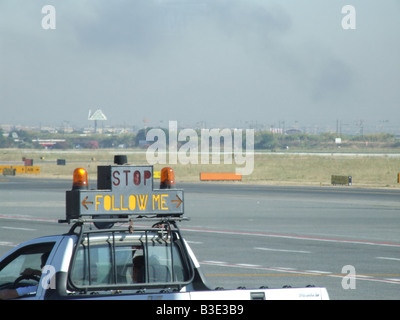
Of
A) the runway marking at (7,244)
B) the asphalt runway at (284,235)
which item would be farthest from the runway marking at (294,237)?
the runway marking at (7,244)

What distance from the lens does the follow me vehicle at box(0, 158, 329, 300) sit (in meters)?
6.49

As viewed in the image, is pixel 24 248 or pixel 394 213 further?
pixel 394 213

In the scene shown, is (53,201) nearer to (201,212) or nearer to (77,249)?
(201,212)

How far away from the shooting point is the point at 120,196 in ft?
21.7

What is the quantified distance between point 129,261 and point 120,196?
0.95 metres

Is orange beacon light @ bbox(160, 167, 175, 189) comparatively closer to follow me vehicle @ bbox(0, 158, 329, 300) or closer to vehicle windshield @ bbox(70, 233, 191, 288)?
follow me vehicle @ bbox(0, 158, 329, 300)

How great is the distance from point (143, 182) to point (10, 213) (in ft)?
88.6

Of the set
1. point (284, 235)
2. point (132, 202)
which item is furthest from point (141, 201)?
point (284, 235)

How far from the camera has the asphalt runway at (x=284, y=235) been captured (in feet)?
50.5

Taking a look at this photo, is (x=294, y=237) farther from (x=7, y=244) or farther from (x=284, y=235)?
(x=7, y=244)

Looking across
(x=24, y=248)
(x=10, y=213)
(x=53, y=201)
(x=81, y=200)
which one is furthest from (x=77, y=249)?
(x=53, y=201)

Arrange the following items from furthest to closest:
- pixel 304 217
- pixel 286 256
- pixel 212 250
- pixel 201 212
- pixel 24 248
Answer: pixel 201 212 < pixel 304 217 < pixel 212 250 < pixel 286 256 < pixel 24 248
